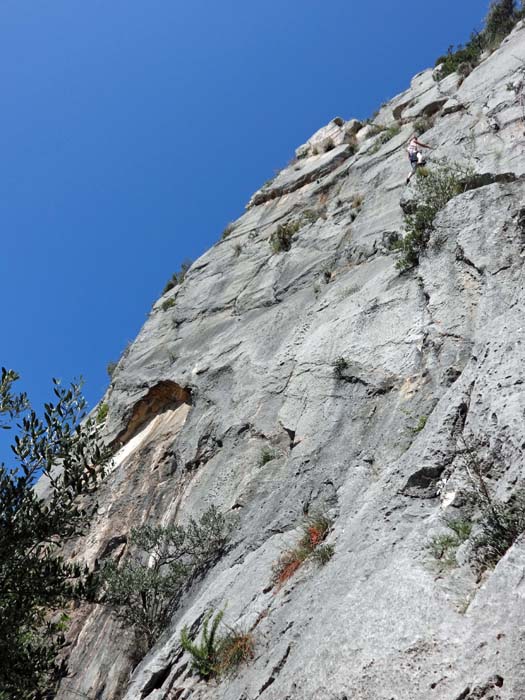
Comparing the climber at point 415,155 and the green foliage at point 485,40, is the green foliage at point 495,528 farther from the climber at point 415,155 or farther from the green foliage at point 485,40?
the green foliage at point 485,40

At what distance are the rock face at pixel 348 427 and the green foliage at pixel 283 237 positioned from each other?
25 cm

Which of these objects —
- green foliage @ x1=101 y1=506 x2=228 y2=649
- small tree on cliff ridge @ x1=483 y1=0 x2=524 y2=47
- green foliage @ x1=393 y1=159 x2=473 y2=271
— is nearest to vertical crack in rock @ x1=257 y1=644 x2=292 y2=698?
green foliage @ x1=101 y1=506 x2=228 y2=649

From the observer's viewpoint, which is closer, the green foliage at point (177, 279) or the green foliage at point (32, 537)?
the green foliage at point (32, 537)

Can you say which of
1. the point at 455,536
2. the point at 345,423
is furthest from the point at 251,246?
the point at 455,536

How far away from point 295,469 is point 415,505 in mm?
3446

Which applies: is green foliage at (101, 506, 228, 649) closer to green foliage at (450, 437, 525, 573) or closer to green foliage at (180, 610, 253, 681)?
green foliage at (180, 610, 253, 681)

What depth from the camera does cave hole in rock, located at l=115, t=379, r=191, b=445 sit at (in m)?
15.9

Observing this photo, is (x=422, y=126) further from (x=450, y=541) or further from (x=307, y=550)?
(x=450, y=541)

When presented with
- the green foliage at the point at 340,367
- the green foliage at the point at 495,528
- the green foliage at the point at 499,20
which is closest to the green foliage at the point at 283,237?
the green foliage at the point at 340,367

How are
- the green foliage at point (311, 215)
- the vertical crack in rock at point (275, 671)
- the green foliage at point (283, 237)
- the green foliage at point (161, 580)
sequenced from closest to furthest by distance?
the vertical crack in rock at point (275, 671) → the green foliage at point (161, 580) → the green foliage at point (283, 237) → the green foliage at point (311, 215)

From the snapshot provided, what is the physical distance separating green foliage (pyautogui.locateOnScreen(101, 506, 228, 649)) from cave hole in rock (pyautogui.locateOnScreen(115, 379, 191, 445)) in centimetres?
553

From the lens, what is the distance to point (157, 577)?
33.7ft

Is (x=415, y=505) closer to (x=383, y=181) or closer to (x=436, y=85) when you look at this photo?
(x=383, y=181)

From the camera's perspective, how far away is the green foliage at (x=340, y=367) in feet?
35.7
